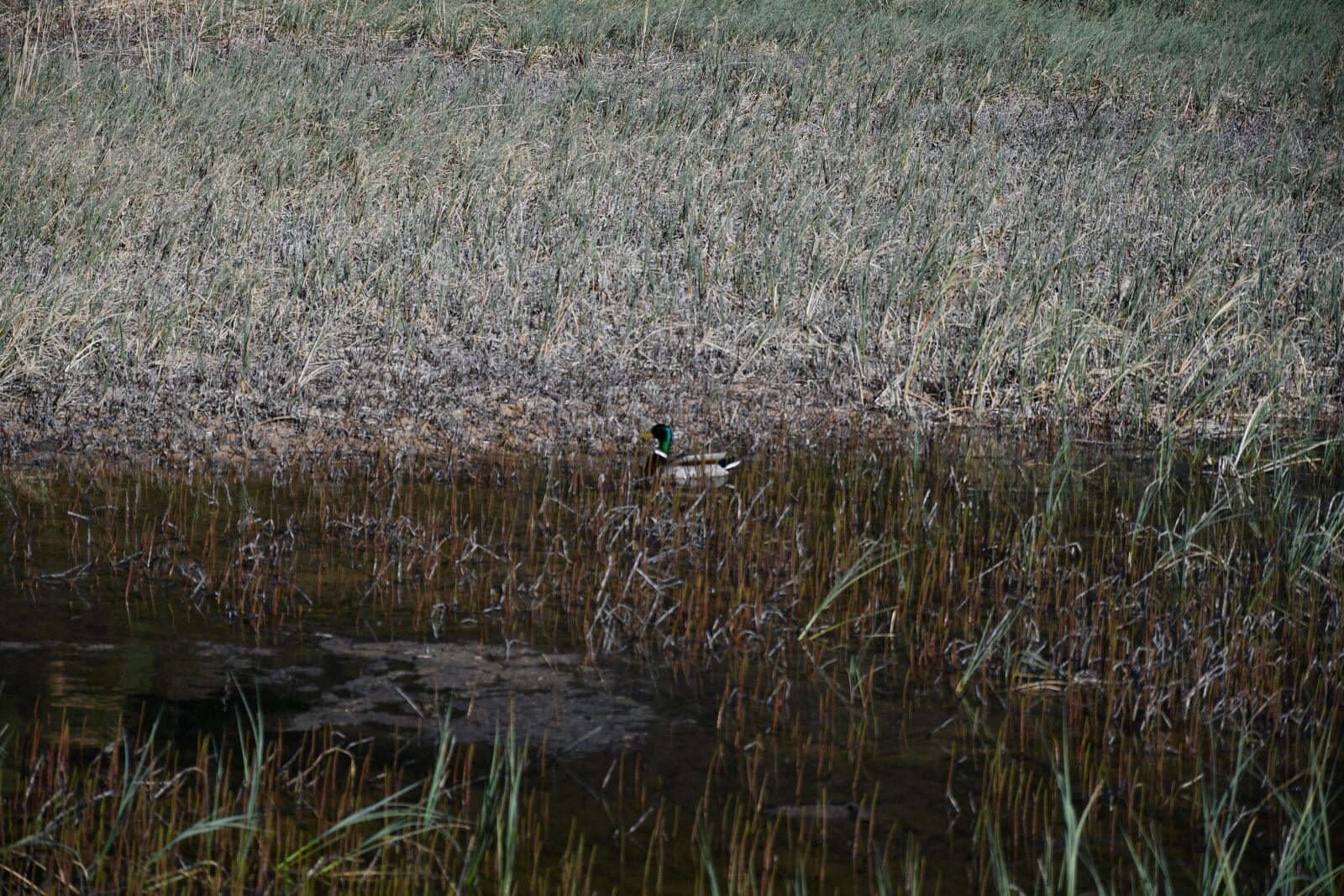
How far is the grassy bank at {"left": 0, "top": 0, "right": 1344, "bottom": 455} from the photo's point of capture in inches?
313

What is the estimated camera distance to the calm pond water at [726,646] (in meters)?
3.66

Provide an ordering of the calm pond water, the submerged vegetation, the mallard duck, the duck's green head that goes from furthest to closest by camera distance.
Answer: the duck's green head
the mallard duck
the calm pond water
the submerged vegetation

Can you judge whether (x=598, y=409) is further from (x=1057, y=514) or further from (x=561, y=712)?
(x=561, y=712)

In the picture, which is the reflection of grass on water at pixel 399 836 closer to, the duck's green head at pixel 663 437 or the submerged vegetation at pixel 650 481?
the submerged vegetation at pixel 650 481

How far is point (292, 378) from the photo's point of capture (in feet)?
25.3

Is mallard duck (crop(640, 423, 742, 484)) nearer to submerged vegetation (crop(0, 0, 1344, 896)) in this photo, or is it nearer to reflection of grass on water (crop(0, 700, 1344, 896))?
submerged vegetation (crop(0, 0, 1344, 896))

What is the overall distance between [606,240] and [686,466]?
13.6 feet

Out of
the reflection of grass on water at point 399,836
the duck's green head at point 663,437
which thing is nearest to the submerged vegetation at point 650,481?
the reflection of grass on water at point 399,836

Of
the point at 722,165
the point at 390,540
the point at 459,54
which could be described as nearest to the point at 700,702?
the point at 390,540

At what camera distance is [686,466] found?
6641 millimetres

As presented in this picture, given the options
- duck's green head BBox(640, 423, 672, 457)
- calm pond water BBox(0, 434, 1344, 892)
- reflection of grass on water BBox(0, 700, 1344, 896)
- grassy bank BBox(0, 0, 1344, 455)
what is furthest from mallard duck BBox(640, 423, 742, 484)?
reflection of grass on water BBox(0, 700, 1344, 896)

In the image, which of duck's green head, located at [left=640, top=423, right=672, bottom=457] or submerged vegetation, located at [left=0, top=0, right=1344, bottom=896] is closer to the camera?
submerged vegetation, located at [left=0, top=0, right=1344, bottom=896]

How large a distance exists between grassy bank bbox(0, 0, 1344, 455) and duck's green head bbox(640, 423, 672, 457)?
446 mm

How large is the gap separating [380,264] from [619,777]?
19.5ft
